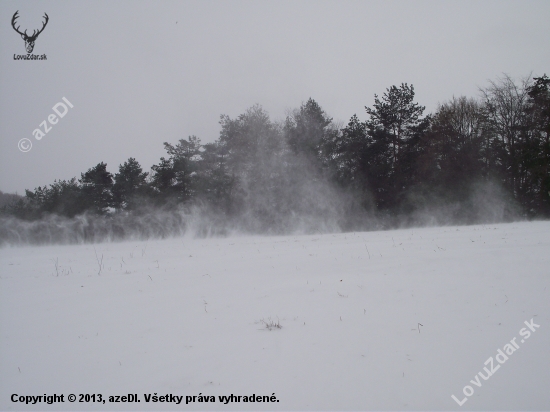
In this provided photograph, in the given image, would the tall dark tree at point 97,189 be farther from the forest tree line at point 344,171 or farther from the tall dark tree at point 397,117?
the tall dark tree at point 397,117

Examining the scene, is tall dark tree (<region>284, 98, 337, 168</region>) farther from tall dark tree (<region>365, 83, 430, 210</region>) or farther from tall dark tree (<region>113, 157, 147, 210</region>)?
tall dark tree (<region>113, 157, 147, 210</region>)

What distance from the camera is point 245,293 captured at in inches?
233

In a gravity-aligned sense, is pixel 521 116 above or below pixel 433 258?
above

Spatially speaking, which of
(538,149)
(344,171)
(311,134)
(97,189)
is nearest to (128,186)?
(97,189)

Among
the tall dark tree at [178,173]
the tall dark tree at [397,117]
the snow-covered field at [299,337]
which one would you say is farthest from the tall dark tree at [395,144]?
the snow-covered field at [299,337]

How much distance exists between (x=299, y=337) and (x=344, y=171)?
82.5 feet

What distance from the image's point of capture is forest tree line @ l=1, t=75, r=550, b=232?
82.0 feet

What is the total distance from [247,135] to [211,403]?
27.9 meters

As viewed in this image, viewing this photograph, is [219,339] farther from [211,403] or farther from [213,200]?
[213,200]

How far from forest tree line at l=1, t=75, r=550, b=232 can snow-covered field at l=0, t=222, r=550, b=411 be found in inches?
786

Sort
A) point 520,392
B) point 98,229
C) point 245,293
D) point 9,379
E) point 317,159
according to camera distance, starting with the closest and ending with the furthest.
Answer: point 520,392, point 9,379, point 245,293, point 98,229, point 317,159

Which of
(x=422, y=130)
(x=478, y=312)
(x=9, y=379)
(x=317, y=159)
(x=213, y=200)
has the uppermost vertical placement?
(x=422, y=130)

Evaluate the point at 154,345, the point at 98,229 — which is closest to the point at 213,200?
the point at 98,229

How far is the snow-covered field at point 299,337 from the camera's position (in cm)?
304
